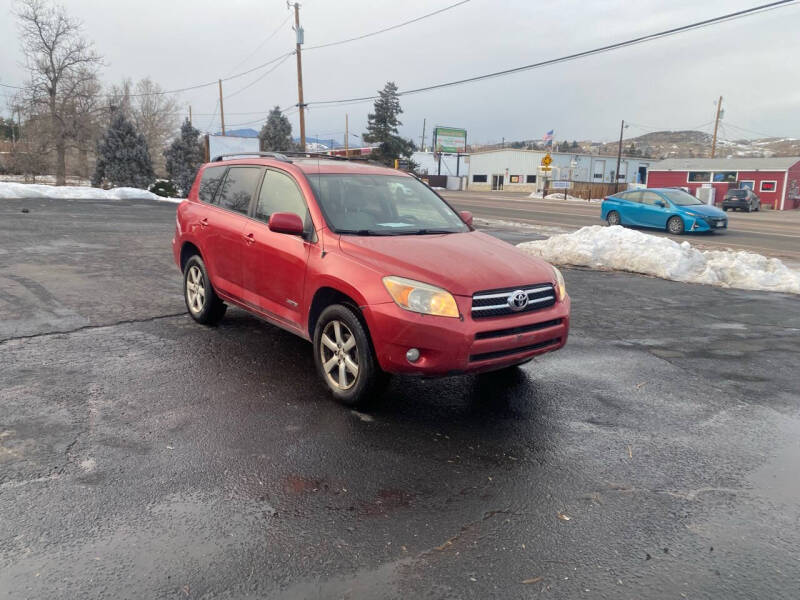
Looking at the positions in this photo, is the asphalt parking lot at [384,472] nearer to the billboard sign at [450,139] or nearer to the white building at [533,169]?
the white building at [533,169]

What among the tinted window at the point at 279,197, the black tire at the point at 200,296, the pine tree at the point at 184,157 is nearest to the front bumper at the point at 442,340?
the tinted window at the point at 279,197

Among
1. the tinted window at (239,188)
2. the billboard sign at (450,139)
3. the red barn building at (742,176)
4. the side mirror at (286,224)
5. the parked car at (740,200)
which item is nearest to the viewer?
the side mirror at (286,224)

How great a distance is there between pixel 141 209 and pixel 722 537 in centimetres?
2208

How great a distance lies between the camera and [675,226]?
20797mm

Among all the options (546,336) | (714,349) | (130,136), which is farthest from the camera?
(130,136)

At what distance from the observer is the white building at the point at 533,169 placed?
253ft

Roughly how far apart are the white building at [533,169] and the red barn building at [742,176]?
663 inches

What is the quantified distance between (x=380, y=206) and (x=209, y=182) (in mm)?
2356

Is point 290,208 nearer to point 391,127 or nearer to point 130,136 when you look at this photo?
point 130,136

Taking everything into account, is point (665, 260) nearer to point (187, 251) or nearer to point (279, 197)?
point (279, 197)

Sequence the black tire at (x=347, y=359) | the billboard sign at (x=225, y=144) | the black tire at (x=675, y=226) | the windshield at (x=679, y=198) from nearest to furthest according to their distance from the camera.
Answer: the black tire at (x=347, y=359)
the black tire at (x=675, y=226)
the windshield at (x=679, y=198)
the billboard sign at (x=225, y=144)

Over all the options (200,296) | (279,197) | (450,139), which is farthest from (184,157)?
(450,139)

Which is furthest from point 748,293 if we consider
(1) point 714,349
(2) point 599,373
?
(2) point 599,373

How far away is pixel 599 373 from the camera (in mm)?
5527
